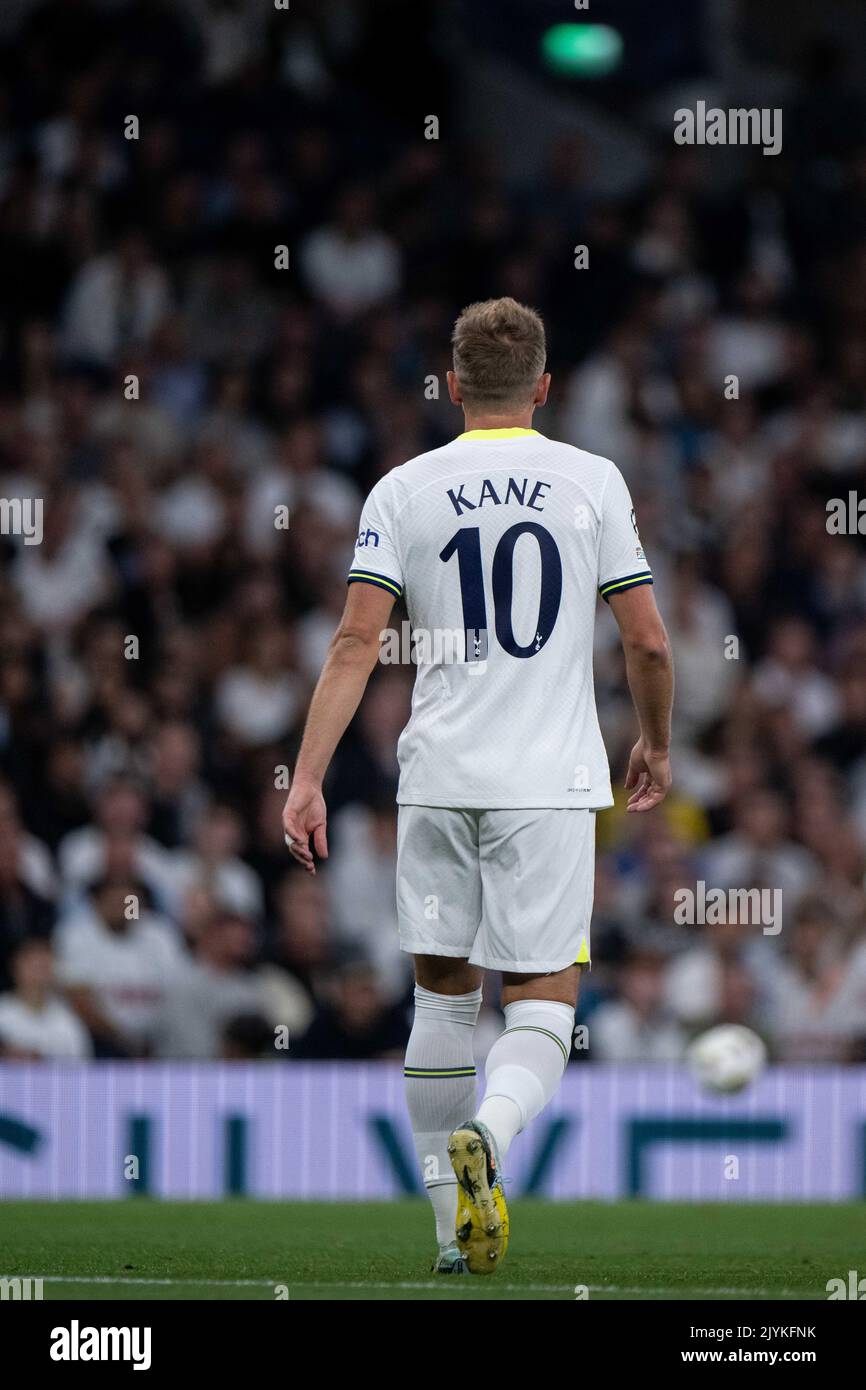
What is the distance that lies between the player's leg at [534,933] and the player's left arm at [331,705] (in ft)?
1.24

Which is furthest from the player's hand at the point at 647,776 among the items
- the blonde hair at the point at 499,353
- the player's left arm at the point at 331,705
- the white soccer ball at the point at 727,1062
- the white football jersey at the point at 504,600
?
the white soccer ball at the point at 727,1062

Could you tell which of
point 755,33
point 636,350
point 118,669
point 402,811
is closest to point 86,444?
point 118,669

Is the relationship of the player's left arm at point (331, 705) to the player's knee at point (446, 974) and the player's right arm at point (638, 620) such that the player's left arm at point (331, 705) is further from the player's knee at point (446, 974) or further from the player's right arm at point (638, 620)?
the player's right arm at point (638, 620)

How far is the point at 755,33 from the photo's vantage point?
16.5 meters

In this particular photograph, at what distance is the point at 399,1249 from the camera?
6.14 metres

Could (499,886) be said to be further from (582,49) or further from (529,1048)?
(582,49)

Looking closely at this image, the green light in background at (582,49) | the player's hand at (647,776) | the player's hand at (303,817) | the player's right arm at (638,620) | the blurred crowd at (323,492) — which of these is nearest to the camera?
the player's hand at (303,817)

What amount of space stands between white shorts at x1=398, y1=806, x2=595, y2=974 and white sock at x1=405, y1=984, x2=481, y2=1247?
160mm

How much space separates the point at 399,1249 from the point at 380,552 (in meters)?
1.99

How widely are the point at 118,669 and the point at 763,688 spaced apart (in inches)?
134

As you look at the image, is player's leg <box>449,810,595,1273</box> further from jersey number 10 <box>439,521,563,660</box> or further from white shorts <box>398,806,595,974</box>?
jersey number 10 <box>439,521,563,660</box>

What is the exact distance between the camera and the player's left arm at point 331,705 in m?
5.11

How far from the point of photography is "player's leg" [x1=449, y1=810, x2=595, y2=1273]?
16.7 feet

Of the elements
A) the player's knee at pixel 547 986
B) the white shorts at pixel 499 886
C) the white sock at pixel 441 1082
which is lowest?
the white sock at pixel 441 1082
